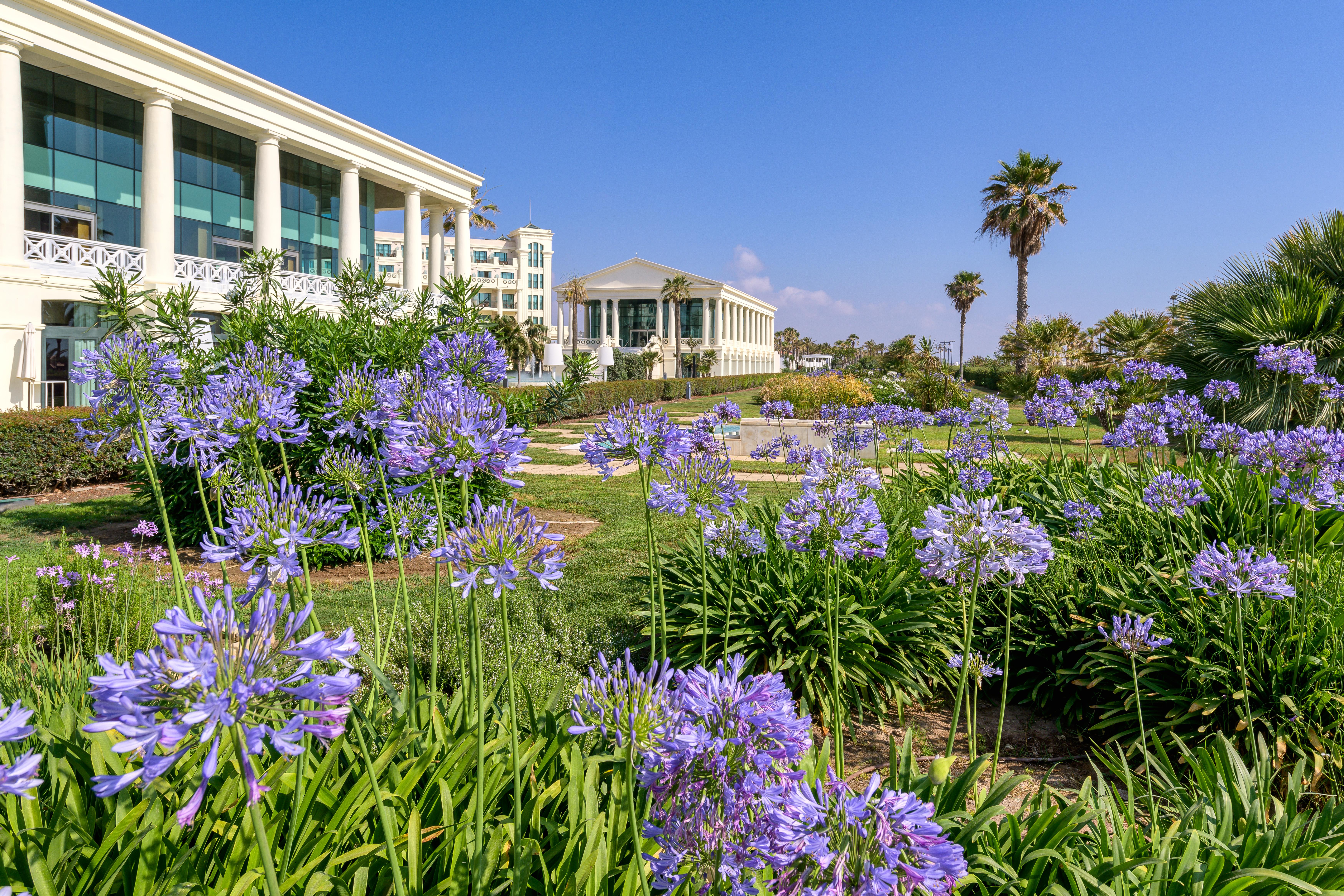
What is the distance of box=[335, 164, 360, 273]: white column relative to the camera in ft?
101

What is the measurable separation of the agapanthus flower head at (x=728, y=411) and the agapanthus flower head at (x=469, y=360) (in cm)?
384

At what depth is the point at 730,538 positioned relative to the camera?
306cm

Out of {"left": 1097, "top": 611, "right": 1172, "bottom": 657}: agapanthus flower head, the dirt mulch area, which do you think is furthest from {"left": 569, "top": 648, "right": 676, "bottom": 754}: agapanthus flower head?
the dirt mulch area

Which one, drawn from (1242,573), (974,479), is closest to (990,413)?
(974,479)

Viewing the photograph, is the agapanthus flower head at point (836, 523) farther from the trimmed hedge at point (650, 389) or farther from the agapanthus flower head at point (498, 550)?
the trimmed hedge at point (650, 389)

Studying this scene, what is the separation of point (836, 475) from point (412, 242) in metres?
36.1

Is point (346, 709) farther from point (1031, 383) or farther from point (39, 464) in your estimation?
point (1031, 383)

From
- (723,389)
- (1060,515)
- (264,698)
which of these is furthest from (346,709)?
(723,389)

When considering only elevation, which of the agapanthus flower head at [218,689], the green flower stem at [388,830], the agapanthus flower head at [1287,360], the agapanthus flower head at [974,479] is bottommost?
the green flower stem at [388,830]

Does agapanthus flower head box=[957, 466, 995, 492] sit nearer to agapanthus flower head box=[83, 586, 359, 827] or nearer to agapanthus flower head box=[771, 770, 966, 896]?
agapanthus flower head box=[771, 770, 966, 896]

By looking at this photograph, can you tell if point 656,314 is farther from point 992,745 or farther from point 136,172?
point 992,745

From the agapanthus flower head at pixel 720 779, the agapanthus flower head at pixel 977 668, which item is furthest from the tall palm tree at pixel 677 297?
the agapanthus flower head at pixel 720 779

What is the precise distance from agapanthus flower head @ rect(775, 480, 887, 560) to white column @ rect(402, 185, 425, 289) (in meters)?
35.2

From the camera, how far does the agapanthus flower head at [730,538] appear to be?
9.50 ft
